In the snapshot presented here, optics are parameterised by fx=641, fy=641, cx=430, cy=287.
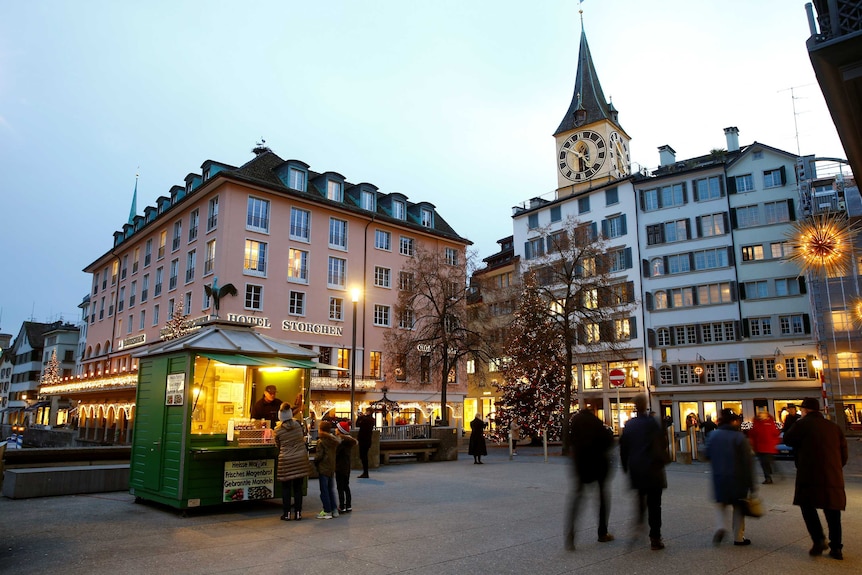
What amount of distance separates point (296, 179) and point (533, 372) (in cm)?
2025

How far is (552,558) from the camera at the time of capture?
770cm

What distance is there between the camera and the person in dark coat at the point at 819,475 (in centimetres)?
745

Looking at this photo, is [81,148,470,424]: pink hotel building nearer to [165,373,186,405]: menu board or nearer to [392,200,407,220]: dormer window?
[392,200,407,220]: dormer window

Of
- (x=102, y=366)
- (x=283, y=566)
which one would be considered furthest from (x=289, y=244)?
(x=283, y=566)

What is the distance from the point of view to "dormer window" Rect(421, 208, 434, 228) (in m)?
51.3

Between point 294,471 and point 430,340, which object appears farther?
point 430,340

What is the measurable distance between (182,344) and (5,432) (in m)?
60.2

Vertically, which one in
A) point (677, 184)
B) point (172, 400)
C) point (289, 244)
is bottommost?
point (172, 400)

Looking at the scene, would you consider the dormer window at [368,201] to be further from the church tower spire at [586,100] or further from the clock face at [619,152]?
the church tower spire at [586,100]

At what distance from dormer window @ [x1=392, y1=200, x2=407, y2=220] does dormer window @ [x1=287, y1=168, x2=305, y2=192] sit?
8.39 m

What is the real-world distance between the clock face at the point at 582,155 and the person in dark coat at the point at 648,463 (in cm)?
5039

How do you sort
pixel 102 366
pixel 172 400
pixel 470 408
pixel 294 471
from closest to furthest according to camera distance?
pixel 294 471
pixel 172 400
pixel 102 366
pixel 470 408

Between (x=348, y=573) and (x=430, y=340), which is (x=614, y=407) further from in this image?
(x=348, y=573)

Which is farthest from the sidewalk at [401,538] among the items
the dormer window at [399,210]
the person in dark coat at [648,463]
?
the dormer window at [399,210]
